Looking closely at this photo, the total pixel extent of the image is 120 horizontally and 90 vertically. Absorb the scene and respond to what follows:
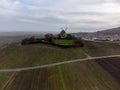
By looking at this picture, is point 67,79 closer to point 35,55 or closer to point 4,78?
point 4,78

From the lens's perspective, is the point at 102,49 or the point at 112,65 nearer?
the point at 112,65

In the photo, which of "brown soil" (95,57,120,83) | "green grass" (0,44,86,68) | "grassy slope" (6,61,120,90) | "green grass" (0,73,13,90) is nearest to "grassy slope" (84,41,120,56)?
"green grass" (0,44,86,68)

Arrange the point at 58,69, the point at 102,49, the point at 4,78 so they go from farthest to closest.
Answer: the point at 102,49
the point at 58,69
the point at 4,78

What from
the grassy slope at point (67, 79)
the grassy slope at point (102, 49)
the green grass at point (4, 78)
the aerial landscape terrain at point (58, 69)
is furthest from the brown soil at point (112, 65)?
the green grass at point (4, 78)

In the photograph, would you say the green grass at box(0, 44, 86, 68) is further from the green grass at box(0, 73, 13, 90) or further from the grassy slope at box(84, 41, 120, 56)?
the green grass at box(0, 73, 13, 90)

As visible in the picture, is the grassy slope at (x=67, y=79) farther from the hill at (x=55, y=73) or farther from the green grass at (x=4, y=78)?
the green grass at (x=4, y=78)

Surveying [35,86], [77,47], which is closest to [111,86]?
[35,86]

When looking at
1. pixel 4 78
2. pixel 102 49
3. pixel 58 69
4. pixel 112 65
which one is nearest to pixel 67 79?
pixel 58 69
